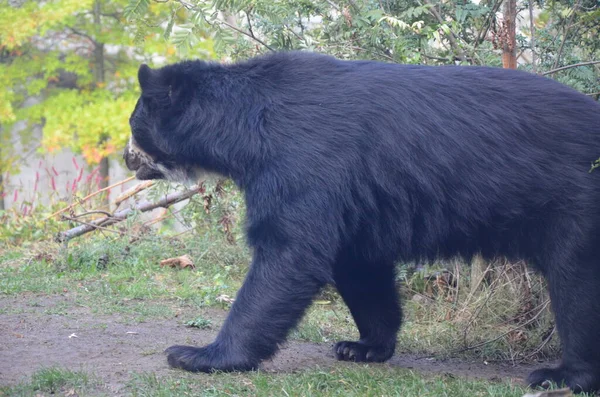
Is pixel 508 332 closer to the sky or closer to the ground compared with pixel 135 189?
closer to the ground

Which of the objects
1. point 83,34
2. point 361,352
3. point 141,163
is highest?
point 83,34

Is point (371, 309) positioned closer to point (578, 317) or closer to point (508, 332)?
point (508, 332)

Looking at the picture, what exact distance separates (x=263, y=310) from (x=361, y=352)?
1.02 m

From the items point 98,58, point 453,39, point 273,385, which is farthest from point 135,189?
point 98,58

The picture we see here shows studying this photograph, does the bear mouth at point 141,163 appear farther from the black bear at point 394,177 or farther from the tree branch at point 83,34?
the tree branch at point 83,34

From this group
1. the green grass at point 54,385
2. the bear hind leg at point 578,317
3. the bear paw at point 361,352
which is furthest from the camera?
the bear paw at point 361,352

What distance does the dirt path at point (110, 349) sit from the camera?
4176 mm

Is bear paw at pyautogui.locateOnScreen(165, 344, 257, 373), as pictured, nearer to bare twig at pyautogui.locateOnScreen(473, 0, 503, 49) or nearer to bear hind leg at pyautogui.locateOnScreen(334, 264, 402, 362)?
bear hind leg at pyautogui.locateOnScreen(334, 264, 402, 362)

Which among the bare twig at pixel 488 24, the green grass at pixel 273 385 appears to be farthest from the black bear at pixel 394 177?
the bare twig at pixel 488 24

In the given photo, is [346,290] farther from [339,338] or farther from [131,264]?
[131,264]

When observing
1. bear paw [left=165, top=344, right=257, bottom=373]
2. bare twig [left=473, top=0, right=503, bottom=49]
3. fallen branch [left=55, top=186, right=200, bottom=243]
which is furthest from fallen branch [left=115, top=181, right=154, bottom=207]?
bear paw [left=165, top=344, right=257, bottom=373]

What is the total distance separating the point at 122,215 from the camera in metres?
8.20

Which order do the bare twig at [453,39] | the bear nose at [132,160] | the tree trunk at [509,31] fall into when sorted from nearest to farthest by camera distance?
the bear nose at [132,160] → the tree trunk at [509,31] → the bare twig at [453,39]

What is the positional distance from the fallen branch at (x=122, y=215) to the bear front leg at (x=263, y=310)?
339 centimetres
